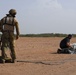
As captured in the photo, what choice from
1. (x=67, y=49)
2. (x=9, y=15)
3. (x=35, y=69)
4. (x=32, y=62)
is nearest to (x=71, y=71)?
(x=35, y=69)

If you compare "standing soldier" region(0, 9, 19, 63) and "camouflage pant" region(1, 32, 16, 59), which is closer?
"standing soldier" region(0, 9, 19, 63)

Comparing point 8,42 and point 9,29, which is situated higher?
point 9,29

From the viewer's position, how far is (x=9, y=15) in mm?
12203

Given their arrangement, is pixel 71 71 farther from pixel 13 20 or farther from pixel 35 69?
pixel 13 20

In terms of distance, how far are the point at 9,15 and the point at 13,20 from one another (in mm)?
223

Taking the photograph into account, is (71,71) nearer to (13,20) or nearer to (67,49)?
(13,20)

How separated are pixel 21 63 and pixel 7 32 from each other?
3.83 ft

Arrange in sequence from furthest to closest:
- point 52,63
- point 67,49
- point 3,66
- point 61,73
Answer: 1. point 67,49
2. point 52,63
3. point 3,66
4. point 61,73

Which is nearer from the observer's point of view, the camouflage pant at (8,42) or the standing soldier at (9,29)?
the standing soldier at (9,29)

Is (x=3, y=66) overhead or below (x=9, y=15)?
below

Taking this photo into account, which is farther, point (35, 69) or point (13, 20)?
point (13, 20)

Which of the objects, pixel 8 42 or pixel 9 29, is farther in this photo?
pixel 8 42

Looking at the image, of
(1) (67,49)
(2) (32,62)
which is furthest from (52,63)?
(1) (67,49)

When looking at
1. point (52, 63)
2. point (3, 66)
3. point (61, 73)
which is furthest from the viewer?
point (52, 63)
